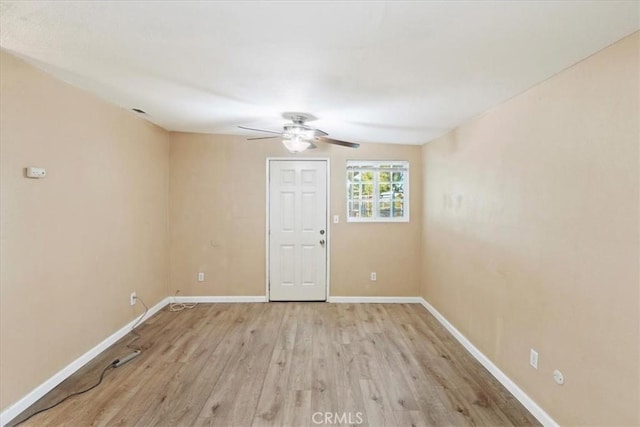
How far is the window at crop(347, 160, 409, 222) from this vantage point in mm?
4258

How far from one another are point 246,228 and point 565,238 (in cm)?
351

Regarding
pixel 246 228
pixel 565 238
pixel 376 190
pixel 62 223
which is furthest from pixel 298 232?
pixel 565 238

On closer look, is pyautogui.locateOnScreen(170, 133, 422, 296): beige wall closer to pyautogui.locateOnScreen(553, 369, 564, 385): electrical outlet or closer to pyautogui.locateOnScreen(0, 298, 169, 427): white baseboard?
pyautogui.locateOnScreen(0, 298, 169, 427): white baseboard

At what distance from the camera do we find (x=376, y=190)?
14.0 feet

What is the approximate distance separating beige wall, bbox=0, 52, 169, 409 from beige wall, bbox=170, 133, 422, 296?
65cm

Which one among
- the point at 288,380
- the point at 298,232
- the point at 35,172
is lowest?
the point at 288,380

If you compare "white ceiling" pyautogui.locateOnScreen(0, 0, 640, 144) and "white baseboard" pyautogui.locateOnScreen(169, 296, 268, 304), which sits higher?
"white ceiling" pyautogui.locateOnScreen(0, 0, 640, 144)

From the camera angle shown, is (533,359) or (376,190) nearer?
(533,359)

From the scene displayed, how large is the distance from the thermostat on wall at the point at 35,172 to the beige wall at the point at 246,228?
1.96 m

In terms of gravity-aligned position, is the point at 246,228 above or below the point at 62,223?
below

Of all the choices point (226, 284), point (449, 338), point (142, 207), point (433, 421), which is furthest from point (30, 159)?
point (449, 338)

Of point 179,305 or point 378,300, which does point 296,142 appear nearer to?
point 378,300

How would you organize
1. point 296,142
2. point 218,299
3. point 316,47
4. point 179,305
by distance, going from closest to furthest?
point 316,47, point 296,142, point 179,305, point 218,299

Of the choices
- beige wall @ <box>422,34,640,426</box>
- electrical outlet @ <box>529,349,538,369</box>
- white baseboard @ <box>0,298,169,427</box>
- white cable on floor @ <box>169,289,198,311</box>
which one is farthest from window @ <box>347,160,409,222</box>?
white baseboard @ <box>0,298,169,427</box>
